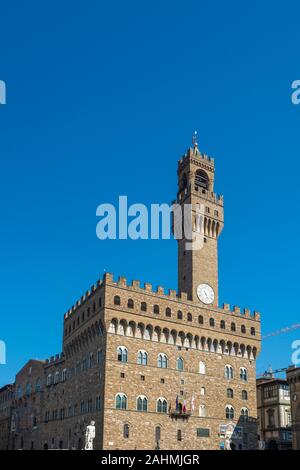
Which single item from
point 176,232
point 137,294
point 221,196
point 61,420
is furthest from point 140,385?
point 221,196

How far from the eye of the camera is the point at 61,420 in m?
69.2

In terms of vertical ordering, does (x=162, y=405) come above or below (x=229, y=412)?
above

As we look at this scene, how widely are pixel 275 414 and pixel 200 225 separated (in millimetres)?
31671

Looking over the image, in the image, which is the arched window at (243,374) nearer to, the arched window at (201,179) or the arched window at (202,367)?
the arched window at (202,367)

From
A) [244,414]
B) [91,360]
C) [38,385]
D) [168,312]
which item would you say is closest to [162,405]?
[91,360]

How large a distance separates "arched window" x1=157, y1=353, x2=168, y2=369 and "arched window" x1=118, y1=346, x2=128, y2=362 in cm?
433

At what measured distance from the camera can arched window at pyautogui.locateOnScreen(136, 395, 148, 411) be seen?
58250mm

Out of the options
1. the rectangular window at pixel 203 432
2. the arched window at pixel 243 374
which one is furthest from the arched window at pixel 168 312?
the rectangular window at pixel 203 432

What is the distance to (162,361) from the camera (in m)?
61.8

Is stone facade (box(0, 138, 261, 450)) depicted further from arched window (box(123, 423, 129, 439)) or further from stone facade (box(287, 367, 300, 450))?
stone facade (box(287, 367, 300, 450))

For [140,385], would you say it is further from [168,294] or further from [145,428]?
[168,294]

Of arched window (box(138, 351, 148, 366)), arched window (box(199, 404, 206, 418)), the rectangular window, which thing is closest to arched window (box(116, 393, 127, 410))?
arched window (box(138, 351, 148, 366))

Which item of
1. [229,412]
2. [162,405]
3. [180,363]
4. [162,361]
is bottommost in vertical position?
[229,412]

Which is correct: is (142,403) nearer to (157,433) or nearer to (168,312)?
(157,433)
